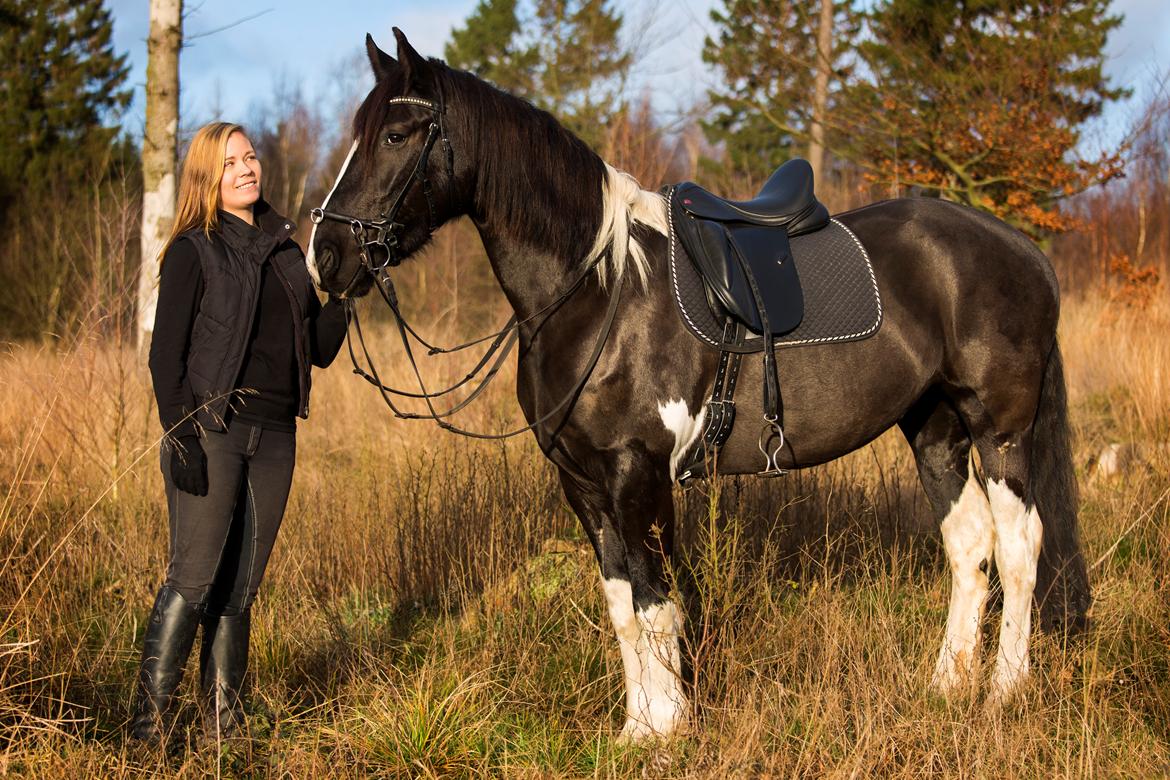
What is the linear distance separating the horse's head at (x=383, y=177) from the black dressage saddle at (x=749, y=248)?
89 centimetres

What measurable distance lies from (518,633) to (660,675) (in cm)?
88

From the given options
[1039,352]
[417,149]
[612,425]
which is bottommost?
[612,425]

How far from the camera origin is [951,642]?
3631mm

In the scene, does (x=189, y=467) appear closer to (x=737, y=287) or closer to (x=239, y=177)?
(x=239, y=177)

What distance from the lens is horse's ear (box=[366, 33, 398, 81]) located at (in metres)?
2.86

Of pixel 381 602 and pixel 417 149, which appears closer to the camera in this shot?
pixel 417 149

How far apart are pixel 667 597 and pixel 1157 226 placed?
42.8 feet

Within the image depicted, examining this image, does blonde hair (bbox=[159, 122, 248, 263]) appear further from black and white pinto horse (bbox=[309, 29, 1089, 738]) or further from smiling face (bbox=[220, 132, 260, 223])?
black and white pinto horse (bbox=[309, 29, 1089, 738])

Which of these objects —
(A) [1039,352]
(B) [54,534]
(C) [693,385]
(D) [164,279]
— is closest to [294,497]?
(B) [54,534]

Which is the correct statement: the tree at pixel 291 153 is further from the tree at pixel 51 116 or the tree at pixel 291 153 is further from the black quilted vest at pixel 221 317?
the black quilted vest at pixel 221 317

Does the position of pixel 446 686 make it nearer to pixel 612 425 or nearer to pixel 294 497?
pixel 612 425

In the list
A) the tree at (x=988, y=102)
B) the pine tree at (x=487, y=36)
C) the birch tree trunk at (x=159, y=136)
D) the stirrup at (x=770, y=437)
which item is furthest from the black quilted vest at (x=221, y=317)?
the pine tree at (x=487, y=36)

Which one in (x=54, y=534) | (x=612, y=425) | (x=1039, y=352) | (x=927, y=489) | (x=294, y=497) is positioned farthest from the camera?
(x=294, y=497)

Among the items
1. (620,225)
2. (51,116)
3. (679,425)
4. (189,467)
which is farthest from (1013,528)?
(51,116)
